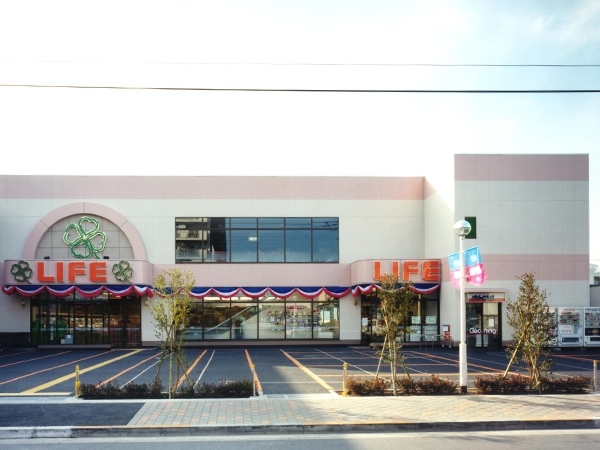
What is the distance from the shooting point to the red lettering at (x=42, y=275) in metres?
29.9

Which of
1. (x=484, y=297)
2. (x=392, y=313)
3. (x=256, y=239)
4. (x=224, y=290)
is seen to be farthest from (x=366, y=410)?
(x=256, y=239)

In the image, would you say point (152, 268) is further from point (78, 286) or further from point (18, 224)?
point (18, 224)

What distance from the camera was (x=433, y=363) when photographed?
2281cm

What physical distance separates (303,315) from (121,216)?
1131 cm

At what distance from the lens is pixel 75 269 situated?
1180 inches

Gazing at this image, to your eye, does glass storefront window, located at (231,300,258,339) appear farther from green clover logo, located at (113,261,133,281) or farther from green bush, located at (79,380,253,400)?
green bush, located at (79,380,253,400)

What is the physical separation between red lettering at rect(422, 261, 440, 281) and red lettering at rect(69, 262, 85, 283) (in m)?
17.6

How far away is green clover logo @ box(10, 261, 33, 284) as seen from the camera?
29922 mm

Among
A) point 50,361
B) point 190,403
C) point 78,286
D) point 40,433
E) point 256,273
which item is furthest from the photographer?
point 256,273

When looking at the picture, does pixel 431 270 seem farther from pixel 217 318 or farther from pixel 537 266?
pixel 217 318

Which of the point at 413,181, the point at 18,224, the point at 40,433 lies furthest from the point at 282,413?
the point at 18,224

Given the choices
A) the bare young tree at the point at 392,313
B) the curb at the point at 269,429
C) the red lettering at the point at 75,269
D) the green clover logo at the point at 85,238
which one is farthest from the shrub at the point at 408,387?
the green clover logo at the point at 85,238

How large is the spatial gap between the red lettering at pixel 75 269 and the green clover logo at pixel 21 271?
2103 millimetres

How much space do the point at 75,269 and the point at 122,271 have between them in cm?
239
